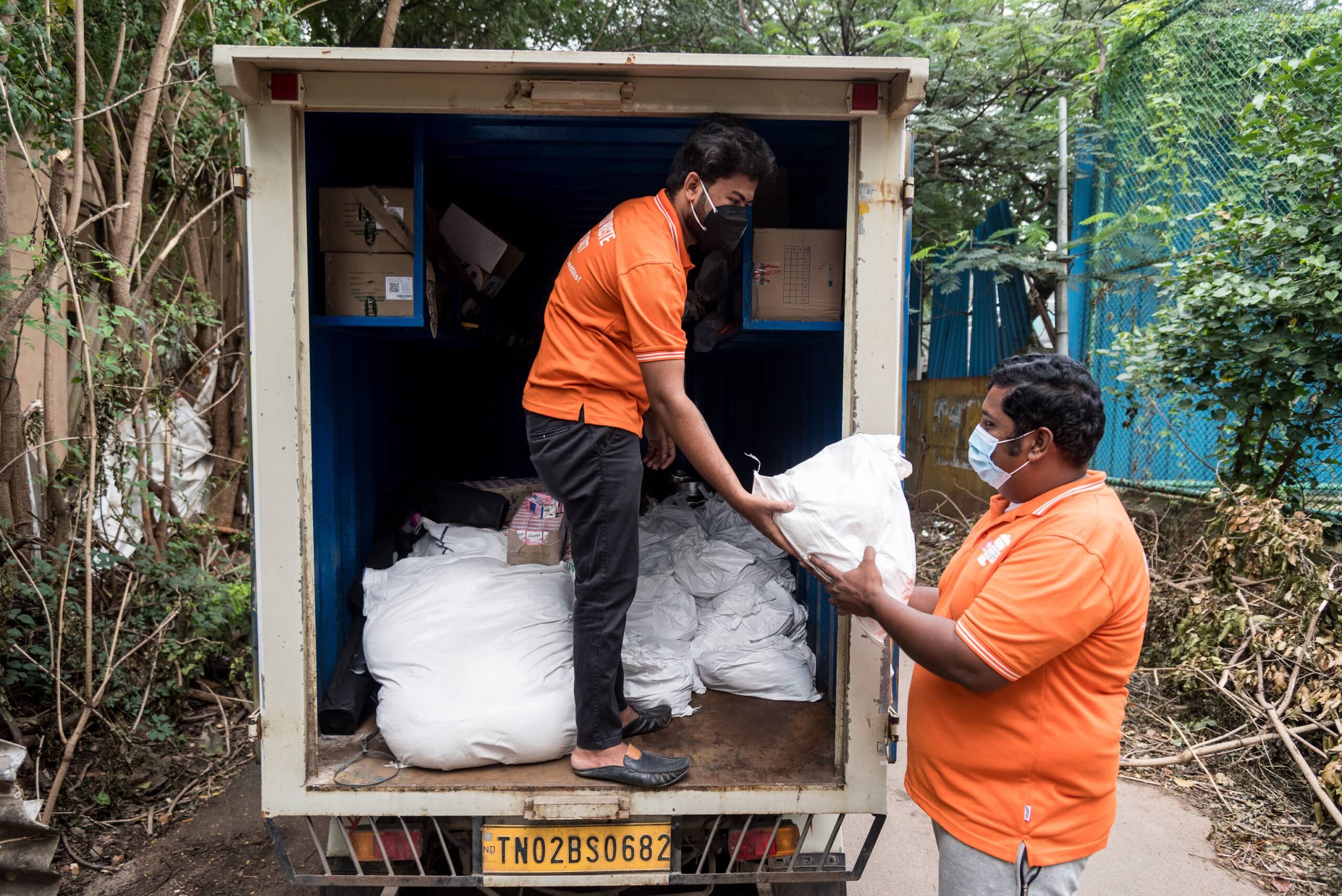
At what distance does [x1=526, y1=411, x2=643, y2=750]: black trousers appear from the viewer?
2193 millimetres

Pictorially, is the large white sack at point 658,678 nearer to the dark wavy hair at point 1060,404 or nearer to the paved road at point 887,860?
the paved road at point 887,860

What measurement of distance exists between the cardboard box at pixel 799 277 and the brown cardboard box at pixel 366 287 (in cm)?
112

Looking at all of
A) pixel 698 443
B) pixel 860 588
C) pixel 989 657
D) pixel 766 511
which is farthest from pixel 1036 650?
pixel 698 443

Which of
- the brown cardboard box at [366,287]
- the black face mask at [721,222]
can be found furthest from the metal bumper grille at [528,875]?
the black face mask at [721,222]

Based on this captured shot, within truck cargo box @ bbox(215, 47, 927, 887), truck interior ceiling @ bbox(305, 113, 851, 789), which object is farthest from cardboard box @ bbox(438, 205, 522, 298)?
truck cargo box @ bbox(215, 47, 927, 887)

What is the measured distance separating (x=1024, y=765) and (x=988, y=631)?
0.31 m

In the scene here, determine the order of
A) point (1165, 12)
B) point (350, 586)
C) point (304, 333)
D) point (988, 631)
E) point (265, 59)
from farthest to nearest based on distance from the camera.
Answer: point (1165, 12) < point (350, 586) < point (304, 333) < point (265, 59) < point (988, 631)

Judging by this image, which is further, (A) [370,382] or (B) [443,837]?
(A) [370,382]

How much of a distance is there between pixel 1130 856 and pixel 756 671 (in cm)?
171

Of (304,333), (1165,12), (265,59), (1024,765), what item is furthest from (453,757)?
(1165,12)

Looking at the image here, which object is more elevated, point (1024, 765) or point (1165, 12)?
point (1165, 12)

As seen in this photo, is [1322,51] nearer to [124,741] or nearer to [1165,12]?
[1165,12]

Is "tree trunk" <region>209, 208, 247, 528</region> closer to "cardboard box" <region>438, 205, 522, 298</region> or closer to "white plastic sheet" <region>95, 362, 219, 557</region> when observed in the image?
"white plastic sheet" <region>95, 362, 219, 557</region>

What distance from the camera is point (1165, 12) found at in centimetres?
575
